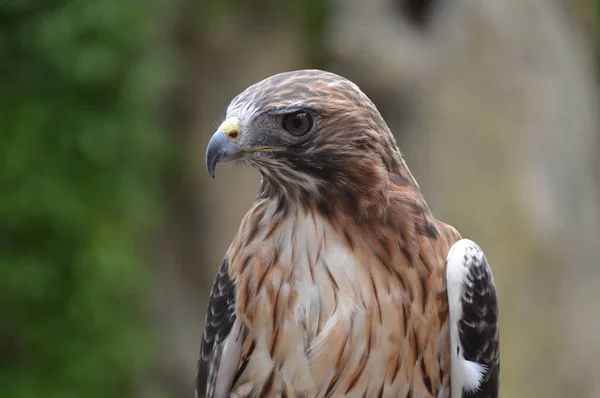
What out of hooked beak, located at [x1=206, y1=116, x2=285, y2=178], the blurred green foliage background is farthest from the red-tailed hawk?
the blurred green foliage background

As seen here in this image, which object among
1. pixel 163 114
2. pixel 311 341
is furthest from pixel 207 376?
pixel 163 114

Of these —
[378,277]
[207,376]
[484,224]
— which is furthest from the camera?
[484,224]

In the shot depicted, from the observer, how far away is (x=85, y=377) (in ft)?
22.5

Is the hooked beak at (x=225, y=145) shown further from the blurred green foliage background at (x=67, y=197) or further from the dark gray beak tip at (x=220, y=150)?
the blurred green foliage background at (x=67, y=197)

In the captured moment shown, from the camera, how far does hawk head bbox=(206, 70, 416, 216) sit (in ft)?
9.02

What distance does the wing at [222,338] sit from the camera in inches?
121

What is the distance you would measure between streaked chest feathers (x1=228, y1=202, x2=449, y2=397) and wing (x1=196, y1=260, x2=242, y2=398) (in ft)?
0.45

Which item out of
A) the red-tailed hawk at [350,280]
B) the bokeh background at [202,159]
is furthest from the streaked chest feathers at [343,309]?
the bokeh background at [202,159]

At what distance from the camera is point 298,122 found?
2791 mm

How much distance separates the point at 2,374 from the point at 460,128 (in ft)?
13.9

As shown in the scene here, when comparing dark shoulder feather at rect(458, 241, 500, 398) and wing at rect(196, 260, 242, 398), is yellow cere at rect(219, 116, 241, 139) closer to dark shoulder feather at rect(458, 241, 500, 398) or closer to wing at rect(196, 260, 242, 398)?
wing at rect(196, 260, 242, 398)

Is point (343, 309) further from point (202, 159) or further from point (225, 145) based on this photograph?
point (202, 159)

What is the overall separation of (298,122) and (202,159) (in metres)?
7.10

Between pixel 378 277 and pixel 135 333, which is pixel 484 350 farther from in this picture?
pixel 135 333
